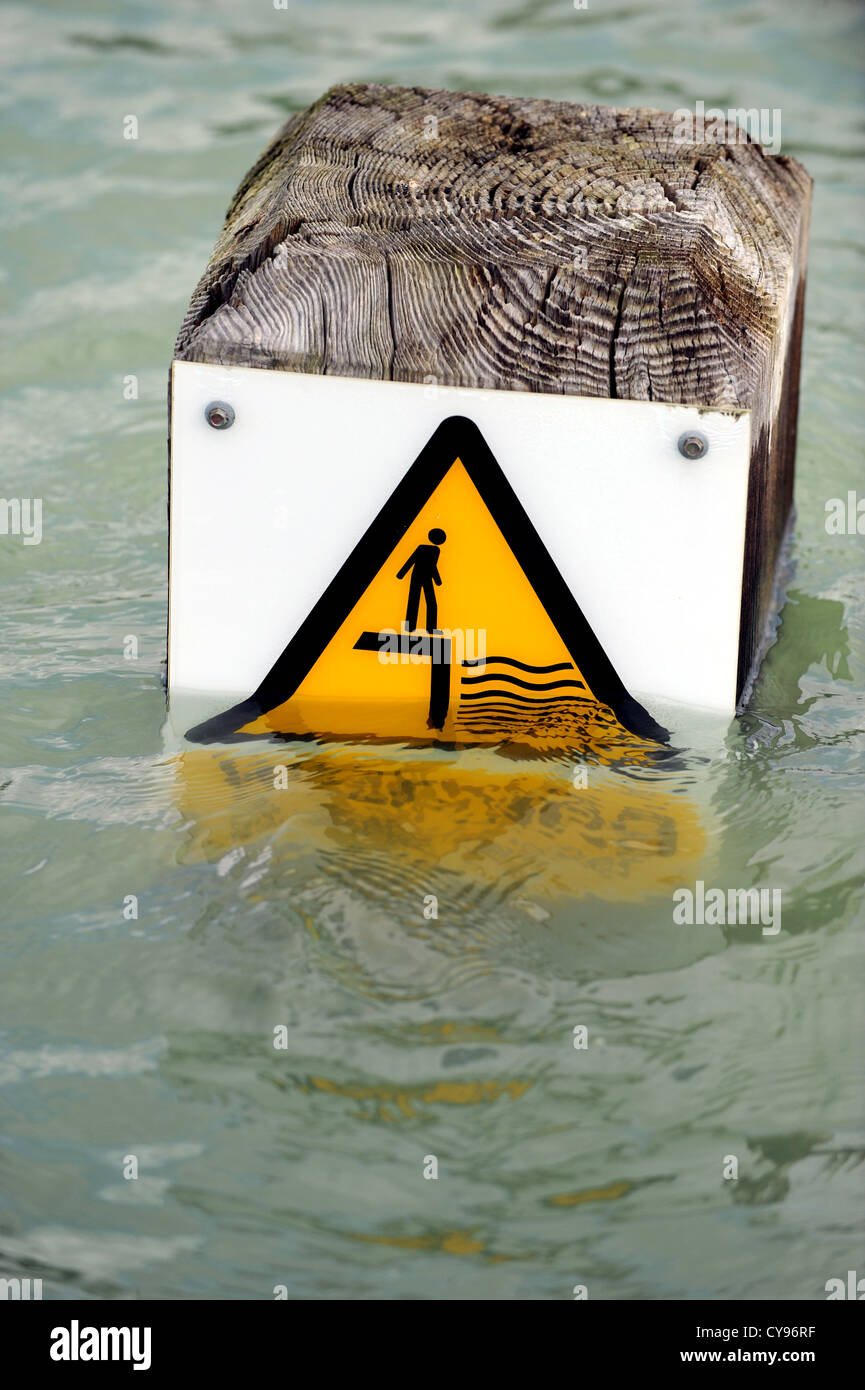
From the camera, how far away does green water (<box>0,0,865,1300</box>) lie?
1745 millimetres

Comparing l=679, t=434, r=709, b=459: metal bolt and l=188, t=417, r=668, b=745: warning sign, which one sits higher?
l=679, t=434, r=709, b=459: metal bolt

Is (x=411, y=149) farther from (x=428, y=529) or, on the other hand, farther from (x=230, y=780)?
(x=230, y=780)

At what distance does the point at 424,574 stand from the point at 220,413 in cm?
38

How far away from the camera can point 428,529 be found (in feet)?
7.38

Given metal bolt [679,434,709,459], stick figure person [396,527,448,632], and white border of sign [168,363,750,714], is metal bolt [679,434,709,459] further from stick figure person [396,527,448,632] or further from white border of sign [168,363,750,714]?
stick figure person [396,527,448,632]

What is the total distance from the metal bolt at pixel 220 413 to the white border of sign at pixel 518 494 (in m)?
0.01

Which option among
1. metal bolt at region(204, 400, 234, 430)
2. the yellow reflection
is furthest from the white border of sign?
the yellow reflection

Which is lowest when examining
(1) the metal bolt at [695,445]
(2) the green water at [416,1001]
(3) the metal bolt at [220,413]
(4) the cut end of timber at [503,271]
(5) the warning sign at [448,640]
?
(2) the green water at [416,1001]

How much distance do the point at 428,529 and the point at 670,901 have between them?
657 mm

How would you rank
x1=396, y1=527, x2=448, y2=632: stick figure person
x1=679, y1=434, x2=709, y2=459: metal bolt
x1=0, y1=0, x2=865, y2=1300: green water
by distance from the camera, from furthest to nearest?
x1=396, y1=527, x2=448, y2=632: stick figure person
x1=679, y1=434, x2=709, y2=459: metal bolt
x1=0, y1=0, x2=865, y2=1300: green water

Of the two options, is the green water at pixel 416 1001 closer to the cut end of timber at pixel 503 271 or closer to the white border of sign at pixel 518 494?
the white border of sign at pixel 518 494

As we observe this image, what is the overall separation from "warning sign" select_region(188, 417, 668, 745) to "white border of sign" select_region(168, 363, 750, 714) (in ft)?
0.10

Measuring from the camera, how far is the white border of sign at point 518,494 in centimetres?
218

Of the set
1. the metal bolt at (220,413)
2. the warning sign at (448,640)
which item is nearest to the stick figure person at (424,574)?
the warning sign at (448,640)
